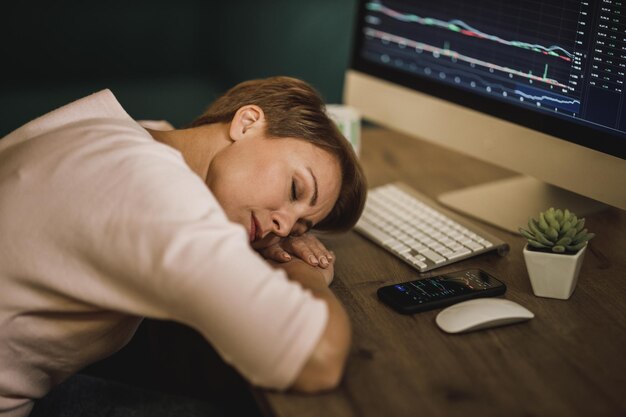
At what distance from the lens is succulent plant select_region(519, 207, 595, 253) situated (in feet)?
3.22

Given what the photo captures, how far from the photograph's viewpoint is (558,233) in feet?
3.23

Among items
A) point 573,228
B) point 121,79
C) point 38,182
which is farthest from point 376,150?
point 121,79

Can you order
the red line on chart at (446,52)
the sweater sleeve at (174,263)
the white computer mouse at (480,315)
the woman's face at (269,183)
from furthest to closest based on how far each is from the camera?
the red line on chart at (446,52), the woman's face at (269,183), the white computer mouse at (480,315), the sweater sleeve at (174,263)

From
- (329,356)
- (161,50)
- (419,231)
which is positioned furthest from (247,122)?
(161,50)

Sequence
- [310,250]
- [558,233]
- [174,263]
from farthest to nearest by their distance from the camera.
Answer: [310,250], [558,233], [174,263]

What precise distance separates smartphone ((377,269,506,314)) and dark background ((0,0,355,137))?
1.18 metres

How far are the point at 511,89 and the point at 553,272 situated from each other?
0.39 metres

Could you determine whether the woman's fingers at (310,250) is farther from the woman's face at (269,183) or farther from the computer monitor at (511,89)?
the computer monitor at (511,89)

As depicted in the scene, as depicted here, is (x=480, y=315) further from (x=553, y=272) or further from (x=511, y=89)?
(x=511, y=89)

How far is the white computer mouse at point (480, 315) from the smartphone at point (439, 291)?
0.09 ft

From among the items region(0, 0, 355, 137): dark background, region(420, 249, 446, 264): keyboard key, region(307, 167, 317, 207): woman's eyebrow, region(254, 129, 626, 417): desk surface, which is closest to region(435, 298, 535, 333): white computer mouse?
region(254, 129, 626, 417): desk surface

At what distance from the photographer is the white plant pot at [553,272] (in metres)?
0.99

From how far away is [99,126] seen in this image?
0.97 m

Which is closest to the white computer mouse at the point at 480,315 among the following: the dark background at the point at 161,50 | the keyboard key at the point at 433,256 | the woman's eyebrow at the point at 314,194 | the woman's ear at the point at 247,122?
the keyboard key at the point at 433,256
